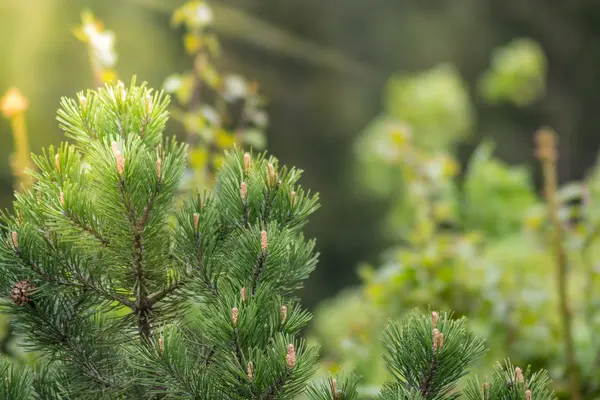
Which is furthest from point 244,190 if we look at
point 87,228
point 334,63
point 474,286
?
point 334,63

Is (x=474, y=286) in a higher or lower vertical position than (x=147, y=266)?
higher

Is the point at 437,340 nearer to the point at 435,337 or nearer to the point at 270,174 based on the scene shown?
the point at 435,337

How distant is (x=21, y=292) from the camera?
1.57ft

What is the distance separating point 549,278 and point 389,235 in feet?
9.06

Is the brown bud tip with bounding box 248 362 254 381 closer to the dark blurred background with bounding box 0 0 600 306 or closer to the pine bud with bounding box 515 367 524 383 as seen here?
the pine bud with bounding box 515 367 524 383

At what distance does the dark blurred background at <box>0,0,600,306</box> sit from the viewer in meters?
2.11

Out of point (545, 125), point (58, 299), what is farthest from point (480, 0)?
point (58, 299)

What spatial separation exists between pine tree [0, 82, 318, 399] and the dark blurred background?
1.51 meters

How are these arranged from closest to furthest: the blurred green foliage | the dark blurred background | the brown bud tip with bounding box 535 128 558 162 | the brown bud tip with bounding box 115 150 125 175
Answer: the brown bud tip with bounding box 115 150 125 175, the brown bud tip with bounding box 535 128 558 162, the blurred green foliage, the dark blurred background

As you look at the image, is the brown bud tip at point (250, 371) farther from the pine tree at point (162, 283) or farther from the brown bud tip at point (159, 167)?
the brown bud tip at point (159, 167)

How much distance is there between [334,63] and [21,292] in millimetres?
4320

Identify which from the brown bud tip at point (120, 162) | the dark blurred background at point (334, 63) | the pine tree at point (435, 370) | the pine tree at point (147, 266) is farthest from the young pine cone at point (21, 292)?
the dark blurred background at point (334, 63)

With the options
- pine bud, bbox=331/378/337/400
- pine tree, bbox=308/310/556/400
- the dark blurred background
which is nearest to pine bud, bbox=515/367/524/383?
pine tree, bbox=308/310/556/400

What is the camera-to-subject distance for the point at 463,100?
516 cm
